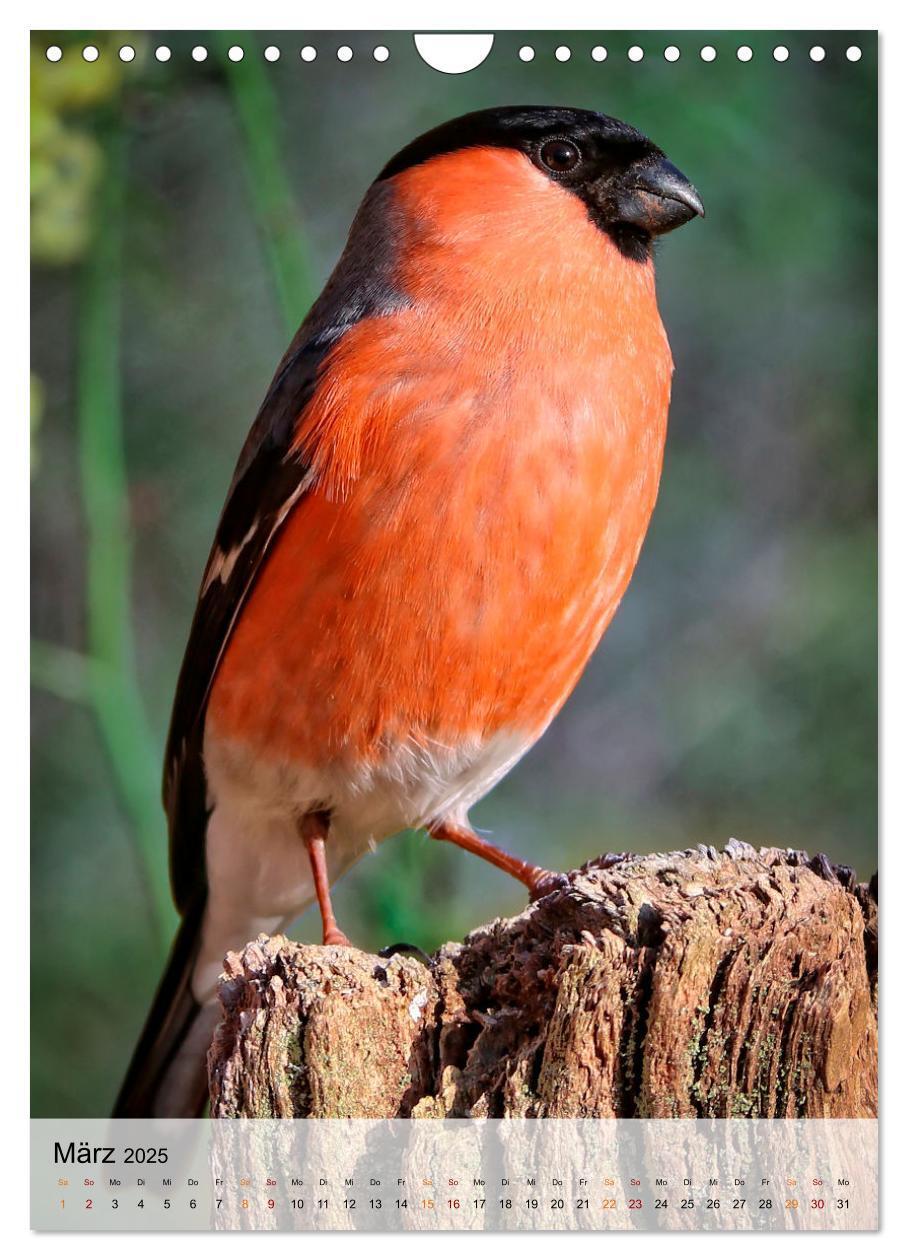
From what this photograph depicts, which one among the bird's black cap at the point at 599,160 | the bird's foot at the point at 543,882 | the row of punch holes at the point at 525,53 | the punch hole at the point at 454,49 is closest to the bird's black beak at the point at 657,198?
the bird's black cap at the point at 599,160

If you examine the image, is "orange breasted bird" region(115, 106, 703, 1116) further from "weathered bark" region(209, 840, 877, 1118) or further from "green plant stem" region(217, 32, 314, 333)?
"weathered bark" region(209, 840, 877, 1118)

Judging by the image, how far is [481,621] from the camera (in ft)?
11.6

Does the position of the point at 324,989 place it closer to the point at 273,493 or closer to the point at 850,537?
the point at 273,493

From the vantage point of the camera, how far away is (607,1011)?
3061mm

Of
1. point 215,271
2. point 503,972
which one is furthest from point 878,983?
point 215,271

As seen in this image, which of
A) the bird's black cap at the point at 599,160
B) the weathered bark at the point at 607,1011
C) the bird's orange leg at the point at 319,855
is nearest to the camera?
the weathered bark at the point at 607,1011

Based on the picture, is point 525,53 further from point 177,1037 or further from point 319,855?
point 177,1037

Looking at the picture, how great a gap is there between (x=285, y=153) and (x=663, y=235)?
0.98 m

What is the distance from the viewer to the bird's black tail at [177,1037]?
4.09 m

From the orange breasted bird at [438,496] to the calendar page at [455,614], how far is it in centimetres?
1

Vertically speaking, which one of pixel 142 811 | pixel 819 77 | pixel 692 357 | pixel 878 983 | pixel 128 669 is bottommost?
pixel 878 983

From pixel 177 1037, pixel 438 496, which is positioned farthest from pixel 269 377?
pixel 177 1037

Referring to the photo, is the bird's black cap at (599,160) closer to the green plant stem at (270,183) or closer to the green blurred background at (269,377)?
the green blurred background at (269,377)

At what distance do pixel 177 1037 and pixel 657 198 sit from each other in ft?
8.46
